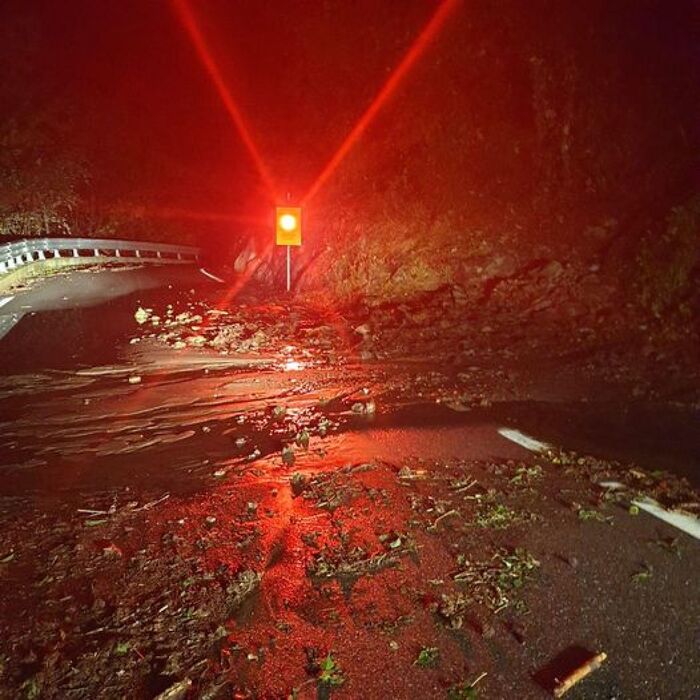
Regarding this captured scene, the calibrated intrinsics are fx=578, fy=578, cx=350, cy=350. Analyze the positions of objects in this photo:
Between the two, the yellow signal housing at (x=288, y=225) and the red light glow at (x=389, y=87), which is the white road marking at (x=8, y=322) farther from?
the red light glow at (x=389, y=87)

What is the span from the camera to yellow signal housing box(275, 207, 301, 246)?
1261cm

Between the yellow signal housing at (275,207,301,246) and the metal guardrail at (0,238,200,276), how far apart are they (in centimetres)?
962

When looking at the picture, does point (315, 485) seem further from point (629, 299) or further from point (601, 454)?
point (629, 299)

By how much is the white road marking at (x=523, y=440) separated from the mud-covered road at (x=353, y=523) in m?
0.03

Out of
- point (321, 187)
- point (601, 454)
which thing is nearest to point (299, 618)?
point (601, 454)

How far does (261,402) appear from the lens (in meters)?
7.07

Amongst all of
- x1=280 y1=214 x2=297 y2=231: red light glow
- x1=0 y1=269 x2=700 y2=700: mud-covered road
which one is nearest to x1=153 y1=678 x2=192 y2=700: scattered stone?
x1=0 y1=269 x2=700 y2=700: mud-covered road

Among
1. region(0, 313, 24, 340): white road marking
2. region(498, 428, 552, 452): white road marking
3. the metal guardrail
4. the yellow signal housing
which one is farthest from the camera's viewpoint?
the metal guardrail

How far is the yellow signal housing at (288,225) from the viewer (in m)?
12.6

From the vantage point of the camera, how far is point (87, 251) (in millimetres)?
27266

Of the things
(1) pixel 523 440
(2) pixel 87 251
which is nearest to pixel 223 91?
(2) pixel 87 251

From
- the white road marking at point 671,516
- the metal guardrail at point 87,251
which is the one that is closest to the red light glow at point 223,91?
the metal guardrail at point 87,251

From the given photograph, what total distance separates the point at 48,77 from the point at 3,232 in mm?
21235

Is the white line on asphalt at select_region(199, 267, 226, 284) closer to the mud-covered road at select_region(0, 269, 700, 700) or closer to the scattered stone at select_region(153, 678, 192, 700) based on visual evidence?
the mud-covered road at select_region(0, 269, 700, 700)
